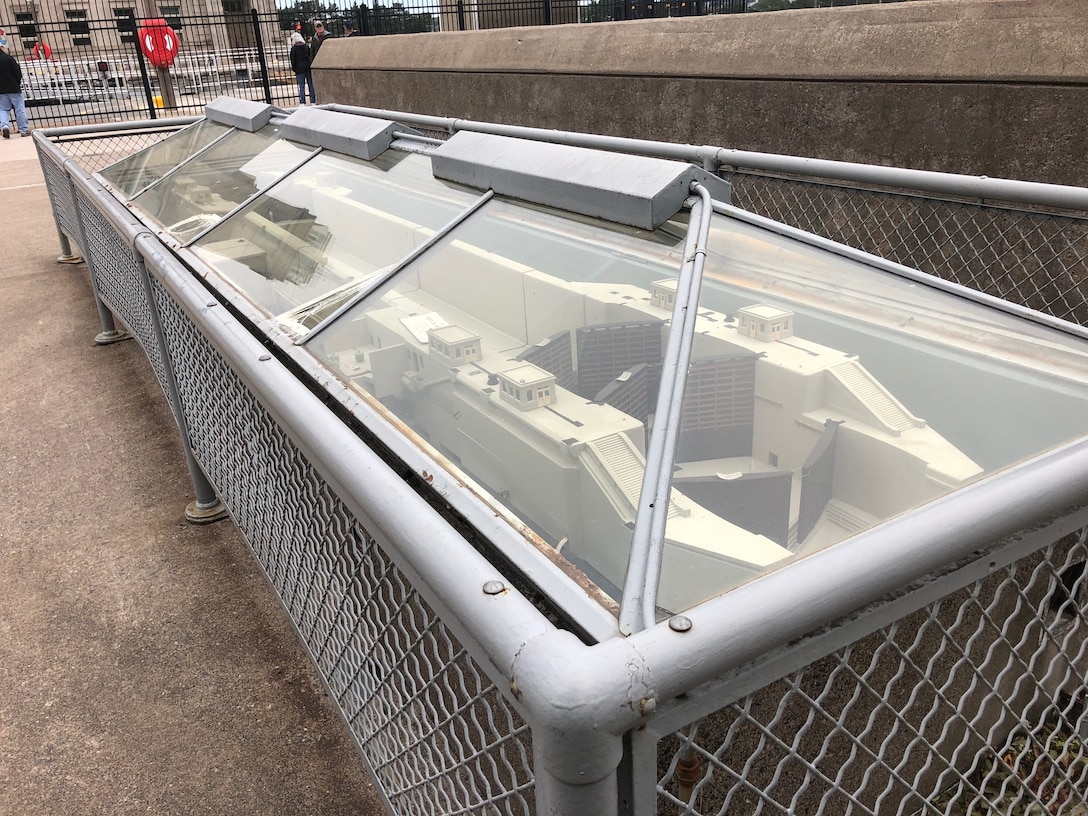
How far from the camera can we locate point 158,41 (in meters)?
13.9

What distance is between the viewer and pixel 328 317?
7.34ft

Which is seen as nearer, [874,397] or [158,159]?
[874,397]

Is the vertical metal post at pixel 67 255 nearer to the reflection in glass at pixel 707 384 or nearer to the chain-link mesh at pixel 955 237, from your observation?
the chain-link mesh at pixel 955 237

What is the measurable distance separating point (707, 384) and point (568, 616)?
0.64m

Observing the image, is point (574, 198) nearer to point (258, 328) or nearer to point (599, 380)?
point (599, 380)

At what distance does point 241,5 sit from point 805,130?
45.3 meters

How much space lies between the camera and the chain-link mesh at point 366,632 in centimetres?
145

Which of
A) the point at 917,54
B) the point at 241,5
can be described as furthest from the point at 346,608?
the point at 241,5

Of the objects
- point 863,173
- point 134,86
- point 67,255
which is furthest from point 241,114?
point 134,86

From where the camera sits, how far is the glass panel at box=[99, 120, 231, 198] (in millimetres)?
4516

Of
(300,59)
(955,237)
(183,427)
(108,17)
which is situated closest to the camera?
(183,427)

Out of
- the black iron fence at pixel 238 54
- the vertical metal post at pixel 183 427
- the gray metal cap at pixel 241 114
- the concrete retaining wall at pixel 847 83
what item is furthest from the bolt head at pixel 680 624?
the black iron fence at pixel 238 54

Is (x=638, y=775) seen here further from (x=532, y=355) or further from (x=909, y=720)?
(x=909, y=720)

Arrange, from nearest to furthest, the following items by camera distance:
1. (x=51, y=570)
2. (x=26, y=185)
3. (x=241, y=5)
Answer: (x=51, y=570) < (x=26, y=185) < (x=241, y=5)
